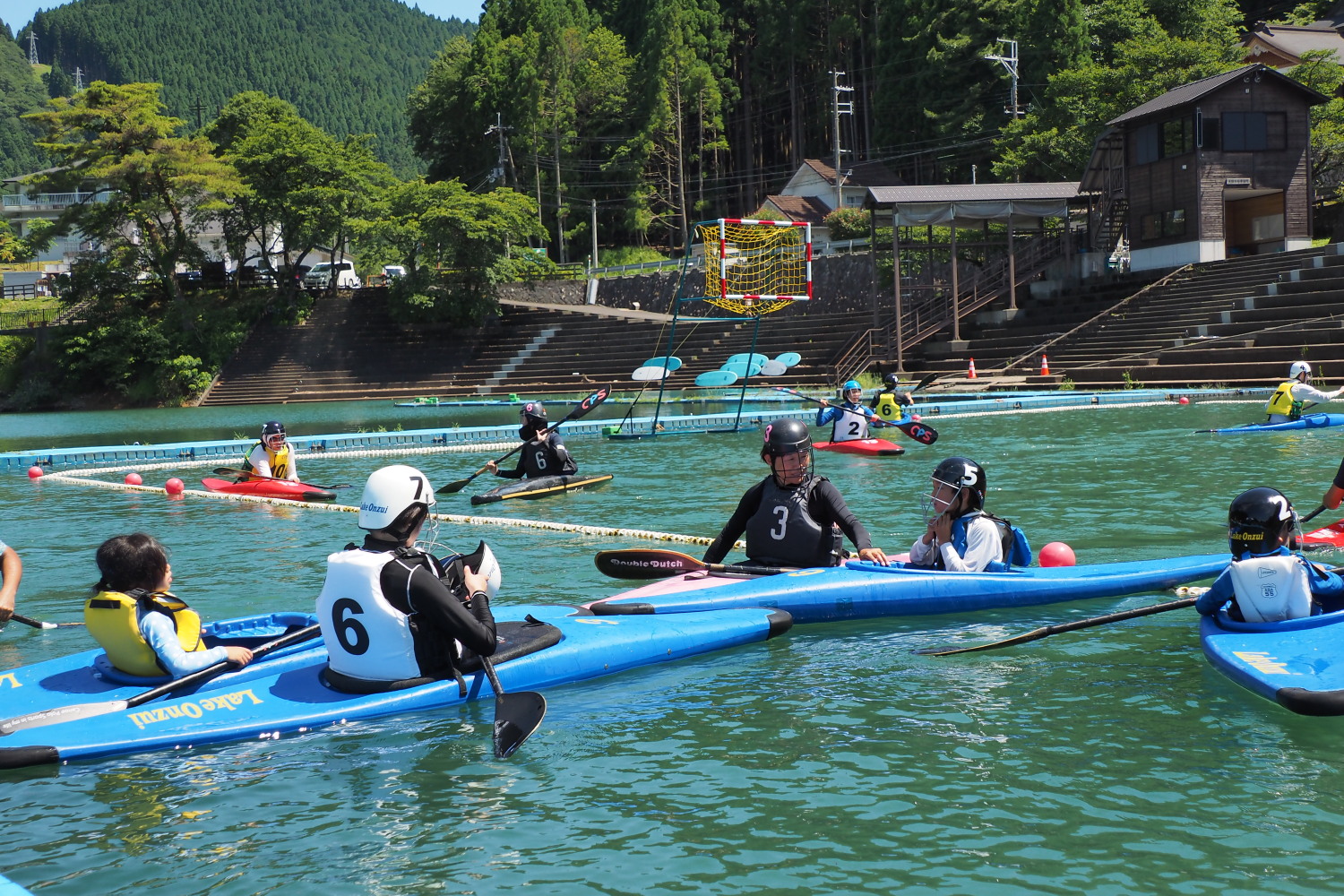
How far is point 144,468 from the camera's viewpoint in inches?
786

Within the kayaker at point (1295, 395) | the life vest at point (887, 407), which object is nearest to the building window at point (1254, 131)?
the kayaker at point (1295, 395)

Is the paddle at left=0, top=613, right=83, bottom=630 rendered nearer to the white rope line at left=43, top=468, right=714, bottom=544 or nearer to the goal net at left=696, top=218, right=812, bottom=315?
the white rope line at left=43, top=468, right=714, bottom=544

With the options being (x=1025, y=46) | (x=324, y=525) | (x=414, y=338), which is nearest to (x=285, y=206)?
(x=414, y=338)

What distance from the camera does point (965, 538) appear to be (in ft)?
24.5

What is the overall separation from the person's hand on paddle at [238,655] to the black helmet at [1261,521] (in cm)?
484

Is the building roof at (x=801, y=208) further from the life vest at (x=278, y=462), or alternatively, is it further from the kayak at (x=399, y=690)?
the kayak at (x=399, y=690)

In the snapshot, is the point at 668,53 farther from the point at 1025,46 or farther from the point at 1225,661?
the point at 1225,661

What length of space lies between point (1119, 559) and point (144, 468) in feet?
53.5

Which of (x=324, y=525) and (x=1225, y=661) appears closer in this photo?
(x=1225, y=661)

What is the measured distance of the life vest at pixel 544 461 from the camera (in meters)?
14.7

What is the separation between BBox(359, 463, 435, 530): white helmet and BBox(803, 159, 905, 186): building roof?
51386 mm

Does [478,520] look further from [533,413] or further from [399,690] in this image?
[399,690]

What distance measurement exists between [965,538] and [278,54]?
616 feet

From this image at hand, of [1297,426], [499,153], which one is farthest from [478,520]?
[499,153]
